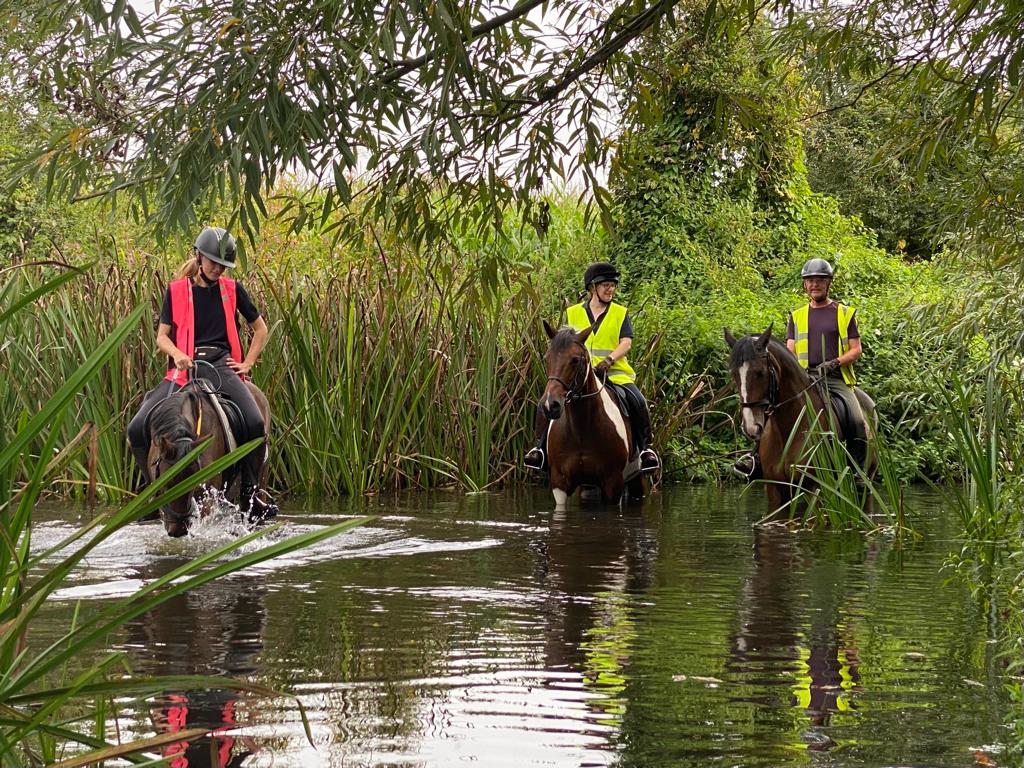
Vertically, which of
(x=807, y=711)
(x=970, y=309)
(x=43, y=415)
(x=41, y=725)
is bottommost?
(x=807, y=711)

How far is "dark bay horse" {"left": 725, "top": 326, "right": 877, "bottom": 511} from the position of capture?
11.6m

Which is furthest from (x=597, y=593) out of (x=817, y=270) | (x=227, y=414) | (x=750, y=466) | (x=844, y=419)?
(x=817, y=270)

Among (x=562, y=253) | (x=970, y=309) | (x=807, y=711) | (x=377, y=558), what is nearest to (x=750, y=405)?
(x=970, y=309)

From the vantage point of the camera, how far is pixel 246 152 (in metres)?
6.20

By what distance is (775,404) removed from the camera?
11789 millimetres

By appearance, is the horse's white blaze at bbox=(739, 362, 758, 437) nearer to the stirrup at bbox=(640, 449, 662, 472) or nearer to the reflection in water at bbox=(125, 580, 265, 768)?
the stirrup at bbox=(640, 449, 662, 472)

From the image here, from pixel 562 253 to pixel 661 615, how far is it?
13379 millimetres

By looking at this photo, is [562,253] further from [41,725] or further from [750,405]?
[41,725]

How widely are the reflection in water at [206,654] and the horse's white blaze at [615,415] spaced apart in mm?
5855

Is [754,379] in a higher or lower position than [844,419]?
higher

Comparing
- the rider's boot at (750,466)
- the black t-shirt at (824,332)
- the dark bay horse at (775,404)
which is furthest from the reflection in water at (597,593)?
the black t-shirt at (824,332)

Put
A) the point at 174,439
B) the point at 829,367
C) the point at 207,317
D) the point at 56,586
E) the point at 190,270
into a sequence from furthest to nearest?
the point at 829,367
the point at 207,317
the point at 190,270
the point at 174,439
the point at 56,586

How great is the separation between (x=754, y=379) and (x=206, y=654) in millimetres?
6401

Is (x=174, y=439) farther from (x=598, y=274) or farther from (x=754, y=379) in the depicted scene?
(x=598, y=274)
